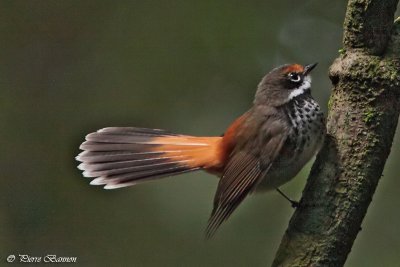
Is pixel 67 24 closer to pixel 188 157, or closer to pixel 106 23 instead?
pixel 106 23

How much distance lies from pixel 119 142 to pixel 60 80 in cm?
197

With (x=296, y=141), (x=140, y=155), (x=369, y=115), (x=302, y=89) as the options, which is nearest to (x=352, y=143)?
(x=369, y=115)

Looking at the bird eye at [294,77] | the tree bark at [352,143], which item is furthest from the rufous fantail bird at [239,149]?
the tree bark at [352,143]

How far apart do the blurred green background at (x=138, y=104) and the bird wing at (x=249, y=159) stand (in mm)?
1663

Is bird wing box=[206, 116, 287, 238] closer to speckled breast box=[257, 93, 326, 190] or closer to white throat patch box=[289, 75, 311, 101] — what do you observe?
speckled breast box=[257, 93, 326, 190]

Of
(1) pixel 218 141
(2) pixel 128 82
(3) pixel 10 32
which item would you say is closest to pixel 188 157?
(1) pixel 218 141

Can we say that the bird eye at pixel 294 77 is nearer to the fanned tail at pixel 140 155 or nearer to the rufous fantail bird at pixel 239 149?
the rufous fantail bird at pixel 239 149

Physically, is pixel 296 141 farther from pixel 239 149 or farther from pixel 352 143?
pixel 352 143

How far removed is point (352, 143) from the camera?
3861 mm

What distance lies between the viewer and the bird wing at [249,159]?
14.8 feet

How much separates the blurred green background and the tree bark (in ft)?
7.72

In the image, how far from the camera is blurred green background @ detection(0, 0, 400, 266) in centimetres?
641

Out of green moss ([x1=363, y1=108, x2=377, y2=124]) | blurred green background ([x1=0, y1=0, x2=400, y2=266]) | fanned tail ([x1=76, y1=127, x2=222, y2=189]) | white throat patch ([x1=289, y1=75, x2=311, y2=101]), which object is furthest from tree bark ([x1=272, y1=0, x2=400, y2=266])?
blurred green background ([x1=0, y1=0, x2=400, y2=266])

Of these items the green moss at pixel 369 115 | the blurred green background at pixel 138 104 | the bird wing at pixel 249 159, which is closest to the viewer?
the green moss at pixel 369 115
